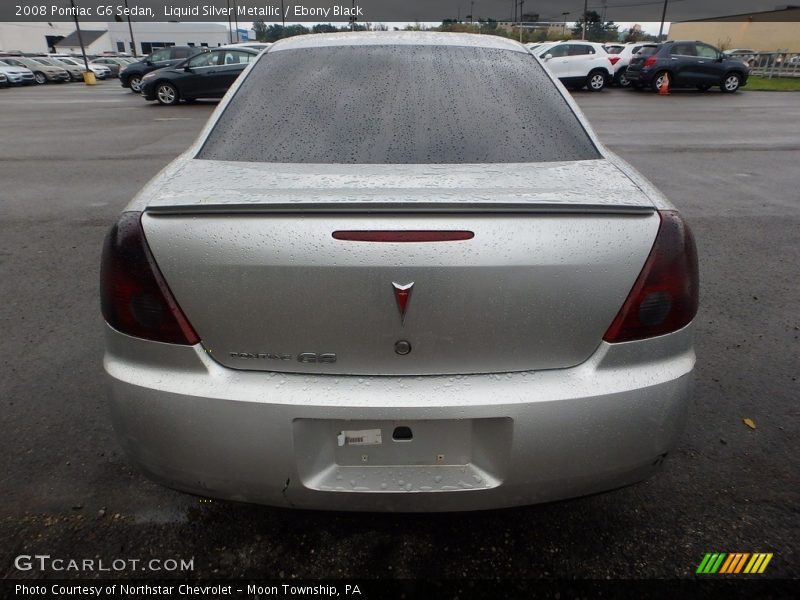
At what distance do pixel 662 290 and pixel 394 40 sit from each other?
1.84m

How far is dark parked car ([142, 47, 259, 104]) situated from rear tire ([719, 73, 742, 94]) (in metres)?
15.9

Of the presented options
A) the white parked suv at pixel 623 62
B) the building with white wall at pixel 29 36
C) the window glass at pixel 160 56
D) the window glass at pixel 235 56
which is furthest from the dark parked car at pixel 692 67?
the building with white wall at pixel 29 36

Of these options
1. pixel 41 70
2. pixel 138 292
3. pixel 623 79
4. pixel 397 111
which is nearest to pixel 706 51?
pixel 623 79

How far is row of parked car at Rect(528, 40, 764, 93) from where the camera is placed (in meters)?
19.3

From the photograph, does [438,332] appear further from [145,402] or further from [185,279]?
[145,402]

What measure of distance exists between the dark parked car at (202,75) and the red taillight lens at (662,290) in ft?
54.0

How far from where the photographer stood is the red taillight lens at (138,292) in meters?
1.56

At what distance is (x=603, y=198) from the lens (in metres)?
1.60

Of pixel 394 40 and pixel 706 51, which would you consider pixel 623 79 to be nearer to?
pixel 706 51

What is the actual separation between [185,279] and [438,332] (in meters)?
0.70

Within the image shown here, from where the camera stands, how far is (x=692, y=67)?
19.4 metres

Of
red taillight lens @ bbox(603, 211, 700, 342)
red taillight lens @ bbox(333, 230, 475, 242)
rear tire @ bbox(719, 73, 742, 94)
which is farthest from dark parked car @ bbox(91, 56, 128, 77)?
red taillight lens @ bbox(603, 211, 700, 342)

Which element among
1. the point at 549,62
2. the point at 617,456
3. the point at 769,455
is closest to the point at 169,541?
the point at 617,456

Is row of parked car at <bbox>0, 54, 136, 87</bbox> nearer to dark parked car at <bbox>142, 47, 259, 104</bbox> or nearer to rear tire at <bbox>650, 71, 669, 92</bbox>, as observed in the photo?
dark parked car at <bbox>142, 47, 259, 104</bbox>
